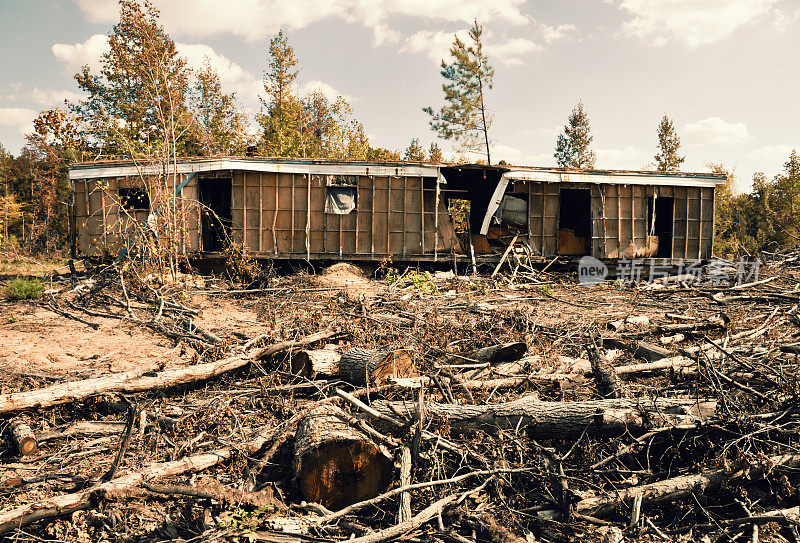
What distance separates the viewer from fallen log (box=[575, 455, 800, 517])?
3.38m

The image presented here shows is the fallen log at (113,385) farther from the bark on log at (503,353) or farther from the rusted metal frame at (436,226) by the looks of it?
the rusted metal frame at (436,226)

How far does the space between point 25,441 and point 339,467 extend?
3.05 m

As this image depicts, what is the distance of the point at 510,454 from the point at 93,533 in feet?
10.9

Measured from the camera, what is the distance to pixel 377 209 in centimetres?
1525

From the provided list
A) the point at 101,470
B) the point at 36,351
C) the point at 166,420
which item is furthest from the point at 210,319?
the point at 101,470

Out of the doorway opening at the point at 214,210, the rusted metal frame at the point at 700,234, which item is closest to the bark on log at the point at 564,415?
the doorway opening at the point at 214,210

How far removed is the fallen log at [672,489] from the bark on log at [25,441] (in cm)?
484

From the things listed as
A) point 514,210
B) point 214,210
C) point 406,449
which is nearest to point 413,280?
point 514,210

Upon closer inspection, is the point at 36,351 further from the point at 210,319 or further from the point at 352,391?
the point at 352,391

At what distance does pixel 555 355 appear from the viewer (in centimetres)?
642

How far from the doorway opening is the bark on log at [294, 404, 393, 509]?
40.0ft

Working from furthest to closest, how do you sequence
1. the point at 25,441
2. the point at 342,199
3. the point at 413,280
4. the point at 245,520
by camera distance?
the point at 342,199 → the point at 413,280 → the point at 25,441 → the point at 245,520

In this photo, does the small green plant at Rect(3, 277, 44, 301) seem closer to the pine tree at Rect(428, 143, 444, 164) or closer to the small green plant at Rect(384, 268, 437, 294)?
the small green plant at Rect(384, 268, 437, 294)

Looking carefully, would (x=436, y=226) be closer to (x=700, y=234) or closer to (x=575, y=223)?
(x=575, y=223)
